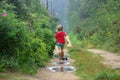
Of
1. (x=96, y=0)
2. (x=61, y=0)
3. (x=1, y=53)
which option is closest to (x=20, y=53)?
(x=1, y=53)

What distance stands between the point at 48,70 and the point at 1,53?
2.01m

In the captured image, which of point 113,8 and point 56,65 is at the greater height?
point 113,8

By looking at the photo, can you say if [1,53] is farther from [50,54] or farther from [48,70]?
[50,54]

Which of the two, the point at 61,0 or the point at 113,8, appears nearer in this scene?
the point at 113,8

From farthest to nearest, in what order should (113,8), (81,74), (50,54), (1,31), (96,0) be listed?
(96,0)
(113,8)
(50,54)
(81,74)
(1,31)

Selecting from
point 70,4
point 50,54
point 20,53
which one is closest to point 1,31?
point 20,53

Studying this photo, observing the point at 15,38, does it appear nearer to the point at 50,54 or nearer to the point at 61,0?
the point at 50,54

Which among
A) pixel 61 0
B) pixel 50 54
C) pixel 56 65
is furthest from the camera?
pixel 61 0

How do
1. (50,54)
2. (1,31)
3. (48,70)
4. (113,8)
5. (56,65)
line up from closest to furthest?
(1,31), (48,70), (56,65), (50,54), (113,8)

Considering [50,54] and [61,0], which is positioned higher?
[61,0]

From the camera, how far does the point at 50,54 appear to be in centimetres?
1454

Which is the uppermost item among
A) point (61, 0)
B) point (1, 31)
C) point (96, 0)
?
point (61, 0)

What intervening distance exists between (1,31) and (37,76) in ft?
5.29

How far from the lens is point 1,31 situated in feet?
28.1
